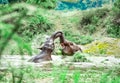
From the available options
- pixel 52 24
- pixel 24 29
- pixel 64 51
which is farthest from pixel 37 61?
pixel 52 24

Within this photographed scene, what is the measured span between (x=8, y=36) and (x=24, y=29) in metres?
18.8

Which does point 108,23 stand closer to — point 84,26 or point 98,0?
point 84,26

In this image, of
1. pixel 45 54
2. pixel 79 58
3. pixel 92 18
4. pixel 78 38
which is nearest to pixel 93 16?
pixel 92 18

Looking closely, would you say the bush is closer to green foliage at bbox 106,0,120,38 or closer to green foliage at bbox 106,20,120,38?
green foliage at bbox 106,0,120,38

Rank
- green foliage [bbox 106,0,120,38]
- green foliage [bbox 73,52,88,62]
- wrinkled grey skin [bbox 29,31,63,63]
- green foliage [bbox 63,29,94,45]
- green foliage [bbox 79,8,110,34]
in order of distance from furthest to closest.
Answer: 1. green foliage [bbox 79,8,110,34]
2. green foliage [bbox 106,0,120,38]
3. green foliage [bbox 63,29,94,45]
4. green foliage [bbox 73,52,88,62]
5. wrinkled grey skin [bbox 29,31,63,63]

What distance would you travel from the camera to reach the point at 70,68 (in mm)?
6574

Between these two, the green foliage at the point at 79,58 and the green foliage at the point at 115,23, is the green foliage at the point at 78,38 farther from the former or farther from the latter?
the green foliage at the point at 79,58

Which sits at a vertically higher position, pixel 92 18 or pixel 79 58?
pixel 79 58

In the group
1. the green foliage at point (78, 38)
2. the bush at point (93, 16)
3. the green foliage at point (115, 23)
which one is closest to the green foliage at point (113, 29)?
the green foliage at point (115, 23)

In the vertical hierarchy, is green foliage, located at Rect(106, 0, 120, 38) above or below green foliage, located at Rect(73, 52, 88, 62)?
below

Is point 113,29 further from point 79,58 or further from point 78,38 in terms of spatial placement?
point 79,58

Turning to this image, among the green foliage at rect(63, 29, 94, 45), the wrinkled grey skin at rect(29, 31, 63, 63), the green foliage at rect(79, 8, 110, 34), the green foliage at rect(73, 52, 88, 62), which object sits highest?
the wrinkled grey skin at rect(29, 31, 63, 63)

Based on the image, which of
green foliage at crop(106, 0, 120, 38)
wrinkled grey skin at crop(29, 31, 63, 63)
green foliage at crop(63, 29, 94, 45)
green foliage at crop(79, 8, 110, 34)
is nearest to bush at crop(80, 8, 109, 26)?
green foliage at crop(79, 8, 110, 34)

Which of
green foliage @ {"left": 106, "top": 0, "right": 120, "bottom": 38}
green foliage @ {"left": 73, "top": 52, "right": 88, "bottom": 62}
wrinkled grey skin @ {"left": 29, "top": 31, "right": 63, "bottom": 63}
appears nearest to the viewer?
wrinkled grey skin @ {"left": 29, "top": 31, "right": 63, "bottom": 63}
